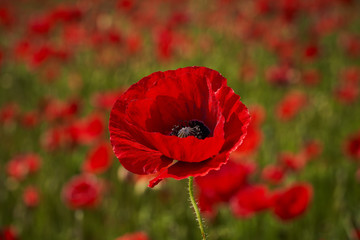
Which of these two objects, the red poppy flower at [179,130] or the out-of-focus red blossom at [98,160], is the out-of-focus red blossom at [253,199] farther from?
the out-of-focus red blossom at [98,160]

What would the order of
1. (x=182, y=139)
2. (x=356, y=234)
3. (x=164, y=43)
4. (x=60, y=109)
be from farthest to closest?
(x=164, y=43) < (x=60, y=109) < (x=356, y=234) < (x=182, y=139)

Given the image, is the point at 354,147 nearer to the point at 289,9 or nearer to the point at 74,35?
the point at 289,9

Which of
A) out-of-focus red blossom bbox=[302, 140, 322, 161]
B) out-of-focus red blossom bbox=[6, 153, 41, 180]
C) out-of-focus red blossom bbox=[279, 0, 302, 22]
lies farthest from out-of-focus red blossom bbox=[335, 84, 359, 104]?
out-of-focus red blossom bbox=[6, 153, 41, 180]

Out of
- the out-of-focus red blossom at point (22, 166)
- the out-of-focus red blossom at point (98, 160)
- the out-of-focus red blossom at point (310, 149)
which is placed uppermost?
the out-of-focus red blossom at point (22, 166)

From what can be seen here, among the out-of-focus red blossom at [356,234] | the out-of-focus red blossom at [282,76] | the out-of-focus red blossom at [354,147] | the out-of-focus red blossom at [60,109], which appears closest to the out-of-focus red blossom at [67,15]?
the out-of-focus red blossom at [60,109]

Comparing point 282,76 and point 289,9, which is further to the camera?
point 289,9

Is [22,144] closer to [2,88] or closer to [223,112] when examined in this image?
[2,88]

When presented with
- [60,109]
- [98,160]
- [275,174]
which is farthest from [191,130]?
[60,109]
